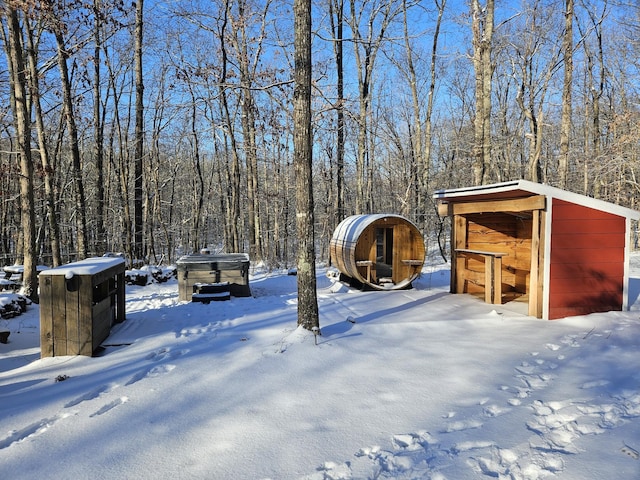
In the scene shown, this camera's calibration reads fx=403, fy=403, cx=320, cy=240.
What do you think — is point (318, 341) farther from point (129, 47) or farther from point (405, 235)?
point (129, 47)

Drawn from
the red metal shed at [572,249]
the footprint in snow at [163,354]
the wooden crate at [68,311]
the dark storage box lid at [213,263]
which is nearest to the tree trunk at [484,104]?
the red metal shed at [572,249]

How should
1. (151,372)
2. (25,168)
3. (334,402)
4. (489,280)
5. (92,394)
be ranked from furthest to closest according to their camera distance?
(25,168), (489,280), (151,372), (92,394), (334,402)

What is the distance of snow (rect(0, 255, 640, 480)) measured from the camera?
257 centimetres

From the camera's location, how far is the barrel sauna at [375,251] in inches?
367

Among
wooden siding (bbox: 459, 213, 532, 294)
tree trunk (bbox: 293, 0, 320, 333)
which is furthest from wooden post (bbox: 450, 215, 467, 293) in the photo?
tree trunk (bbox: 293, 0, 320, 333)

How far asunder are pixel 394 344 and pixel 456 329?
1307 millimetres

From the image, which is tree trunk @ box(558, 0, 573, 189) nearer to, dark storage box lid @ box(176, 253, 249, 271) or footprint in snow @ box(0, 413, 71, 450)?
dark storage box lid @ box(176, 253, 249, 271)

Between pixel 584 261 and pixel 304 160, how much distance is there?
4959mm

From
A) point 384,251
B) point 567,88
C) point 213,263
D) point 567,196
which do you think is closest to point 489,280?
point 567,196

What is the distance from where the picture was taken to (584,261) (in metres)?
6.64

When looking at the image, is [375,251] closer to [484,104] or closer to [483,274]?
[483,274]

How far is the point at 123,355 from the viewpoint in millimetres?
4945

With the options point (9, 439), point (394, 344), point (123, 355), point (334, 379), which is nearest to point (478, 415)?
point (334, 379)

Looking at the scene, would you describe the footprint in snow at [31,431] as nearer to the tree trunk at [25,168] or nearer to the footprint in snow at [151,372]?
the footprint in snow at [151,372]
